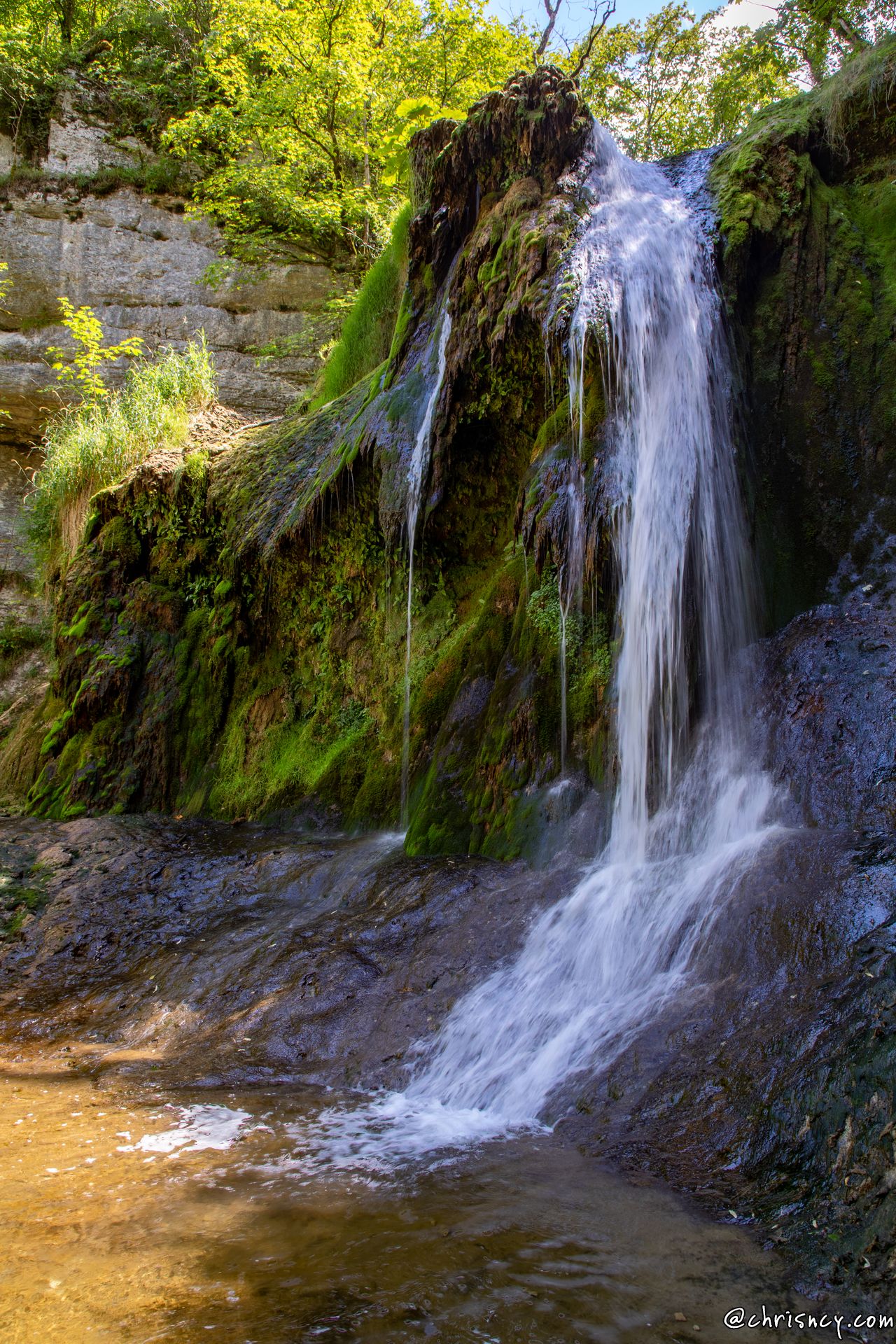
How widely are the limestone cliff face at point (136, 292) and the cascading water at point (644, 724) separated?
11253 mm

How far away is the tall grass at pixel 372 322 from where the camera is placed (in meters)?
9.80

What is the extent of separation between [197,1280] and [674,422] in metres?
5.26

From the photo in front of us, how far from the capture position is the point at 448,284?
779 centimetres

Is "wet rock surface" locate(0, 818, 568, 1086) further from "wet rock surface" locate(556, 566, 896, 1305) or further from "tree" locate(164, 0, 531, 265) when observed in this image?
"tree" locate(164, 0, 531, 265)

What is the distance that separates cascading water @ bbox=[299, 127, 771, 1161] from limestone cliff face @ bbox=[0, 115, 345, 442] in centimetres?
1125

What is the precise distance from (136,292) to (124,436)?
28.0 feet

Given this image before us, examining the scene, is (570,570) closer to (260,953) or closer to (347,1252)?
(260,953)

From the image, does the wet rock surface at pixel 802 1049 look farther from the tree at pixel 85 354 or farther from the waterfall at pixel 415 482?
the tree at pixel 85 354

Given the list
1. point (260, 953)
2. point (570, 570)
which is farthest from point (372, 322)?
point (260, 953)

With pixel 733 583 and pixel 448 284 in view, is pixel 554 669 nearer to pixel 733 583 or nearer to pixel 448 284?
pixel 733 583

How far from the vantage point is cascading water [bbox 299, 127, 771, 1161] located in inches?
132

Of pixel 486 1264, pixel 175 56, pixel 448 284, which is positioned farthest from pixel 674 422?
pixel 175 56

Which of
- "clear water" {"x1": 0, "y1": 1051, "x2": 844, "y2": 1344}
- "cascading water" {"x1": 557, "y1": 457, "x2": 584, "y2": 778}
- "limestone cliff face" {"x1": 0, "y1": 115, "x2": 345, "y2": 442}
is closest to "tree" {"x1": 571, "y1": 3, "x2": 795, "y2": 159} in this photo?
"limestone cliff face" {"x1": 0, "y1": 115, "x2": 345, "y2": 442}

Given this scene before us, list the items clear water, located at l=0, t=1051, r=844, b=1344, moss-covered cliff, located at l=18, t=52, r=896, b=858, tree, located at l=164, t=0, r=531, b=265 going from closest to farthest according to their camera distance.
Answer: clear water, located at l=0, t=1051, r=844, b=1344, moss-covered cliff, located at l=18, t=52, r=896, b=858, tree, located at l=164, t=0, r=531, b=265
